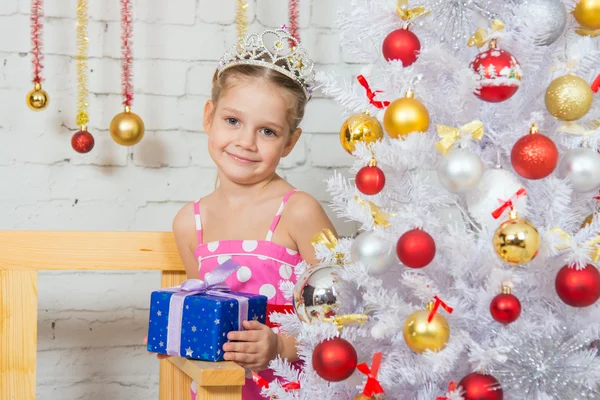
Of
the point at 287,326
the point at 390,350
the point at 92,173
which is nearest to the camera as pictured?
the point at 390,350

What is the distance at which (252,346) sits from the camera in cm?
114

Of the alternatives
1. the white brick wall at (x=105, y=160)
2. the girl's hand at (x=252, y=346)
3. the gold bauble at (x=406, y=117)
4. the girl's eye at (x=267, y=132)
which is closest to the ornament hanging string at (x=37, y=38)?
the white brick wall at (x=105, y=160)

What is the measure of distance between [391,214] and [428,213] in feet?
0.19

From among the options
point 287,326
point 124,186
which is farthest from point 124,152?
point 287,326

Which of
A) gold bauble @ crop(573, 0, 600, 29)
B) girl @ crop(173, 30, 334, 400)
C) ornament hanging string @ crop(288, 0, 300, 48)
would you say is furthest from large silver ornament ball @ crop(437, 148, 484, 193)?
ornament hanging string @ crop(288, 0, 300, 48)

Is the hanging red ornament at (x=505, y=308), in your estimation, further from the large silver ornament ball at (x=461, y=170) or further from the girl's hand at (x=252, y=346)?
the girl's hand at (x=252, y=346)

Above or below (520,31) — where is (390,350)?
below

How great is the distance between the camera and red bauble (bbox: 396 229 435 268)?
2.98ft

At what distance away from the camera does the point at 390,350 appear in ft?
3.49

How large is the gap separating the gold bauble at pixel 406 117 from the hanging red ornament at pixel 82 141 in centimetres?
86

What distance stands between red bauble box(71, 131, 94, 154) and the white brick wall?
155 millimetres

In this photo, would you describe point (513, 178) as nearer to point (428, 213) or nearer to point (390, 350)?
point (428, 213)

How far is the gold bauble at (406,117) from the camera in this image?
37.6 inches

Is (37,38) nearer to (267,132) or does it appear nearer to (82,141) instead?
(82,141)
